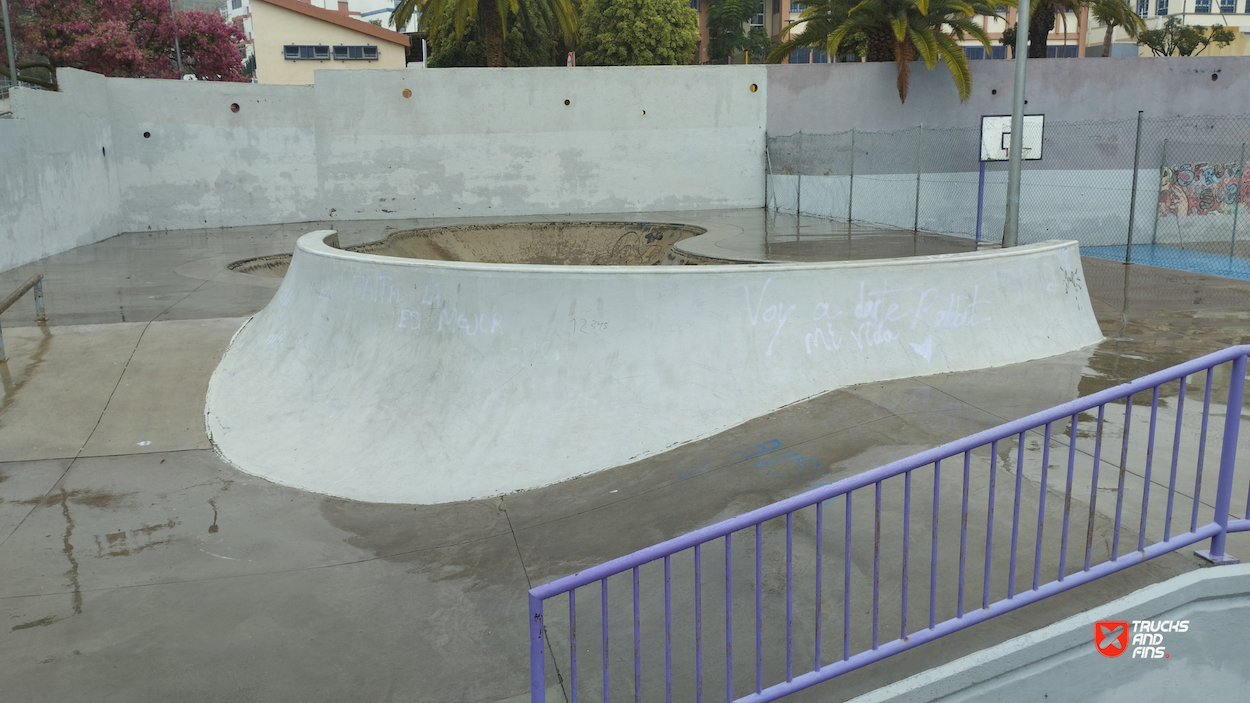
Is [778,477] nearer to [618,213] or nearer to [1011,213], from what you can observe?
[1011,213]

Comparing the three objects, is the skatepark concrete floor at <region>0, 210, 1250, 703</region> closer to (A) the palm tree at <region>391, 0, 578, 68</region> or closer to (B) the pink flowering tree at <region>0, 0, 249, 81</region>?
(A) the palm tree at <region>391, 0, 578, 68</region>

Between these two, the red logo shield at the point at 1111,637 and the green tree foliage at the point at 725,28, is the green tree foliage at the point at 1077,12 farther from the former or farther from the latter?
the green tree foliage at the point at 725,28

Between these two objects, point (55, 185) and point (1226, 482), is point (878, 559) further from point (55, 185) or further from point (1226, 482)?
point (55, 185)

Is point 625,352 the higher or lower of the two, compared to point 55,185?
lower

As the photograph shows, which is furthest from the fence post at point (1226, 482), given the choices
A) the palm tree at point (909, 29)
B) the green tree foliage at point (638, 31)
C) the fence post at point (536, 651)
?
the green tree foliage at point (638, 31)

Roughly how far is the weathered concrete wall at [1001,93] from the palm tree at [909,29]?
0.49 metres

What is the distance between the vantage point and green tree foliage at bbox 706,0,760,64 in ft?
190

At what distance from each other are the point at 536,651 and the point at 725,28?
60.5 m

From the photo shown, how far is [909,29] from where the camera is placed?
2345 cm

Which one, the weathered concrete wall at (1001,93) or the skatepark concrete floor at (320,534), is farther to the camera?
the weathered concrete wall at (1001,93)

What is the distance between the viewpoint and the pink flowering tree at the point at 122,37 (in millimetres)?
28188

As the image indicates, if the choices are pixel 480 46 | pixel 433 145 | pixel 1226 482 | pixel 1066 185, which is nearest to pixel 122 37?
pixel 433 145

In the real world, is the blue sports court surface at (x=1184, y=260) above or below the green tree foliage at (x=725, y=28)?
below

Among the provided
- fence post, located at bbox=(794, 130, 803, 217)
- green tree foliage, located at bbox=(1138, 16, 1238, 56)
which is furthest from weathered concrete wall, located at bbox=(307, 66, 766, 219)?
green tree foliage, located at bbox=(1138, 16, 1238, 56)
